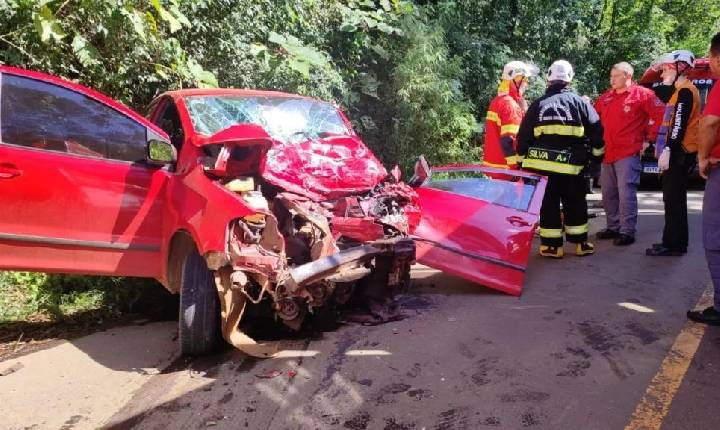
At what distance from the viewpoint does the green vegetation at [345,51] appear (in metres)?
5.17

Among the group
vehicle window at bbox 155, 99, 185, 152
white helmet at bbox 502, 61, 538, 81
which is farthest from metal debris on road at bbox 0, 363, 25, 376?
white helmet at bbox 502, 61, 538, 81

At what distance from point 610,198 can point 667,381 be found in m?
3.65

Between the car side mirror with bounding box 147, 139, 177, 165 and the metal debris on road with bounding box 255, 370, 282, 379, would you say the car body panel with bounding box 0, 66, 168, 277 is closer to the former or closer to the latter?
the car side mirror with bounding box 147, 139, 177, 165

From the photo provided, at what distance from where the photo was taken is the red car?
3219mm

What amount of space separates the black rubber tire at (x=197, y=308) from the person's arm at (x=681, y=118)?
424cm

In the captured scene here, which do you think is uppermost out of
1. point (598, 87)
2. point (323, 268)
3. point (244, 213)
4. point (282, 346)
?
point (598, 87)

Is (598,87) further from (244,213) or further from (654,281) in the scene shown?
(244,213)

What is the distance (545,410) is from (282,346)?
167cm

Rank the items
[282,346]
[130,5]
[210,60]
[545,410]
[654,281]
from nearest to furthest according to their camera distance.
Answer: [545,410] → [282,346] → [654,281] → [130,5] → [210,60]

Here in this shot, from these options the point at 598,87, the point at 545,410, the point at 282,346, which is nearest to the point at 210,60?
the point at 282,346

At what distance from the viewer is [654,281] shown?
4.52 m

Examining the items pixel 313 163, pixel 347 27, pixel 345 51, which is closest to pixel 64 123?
pixel 313 163

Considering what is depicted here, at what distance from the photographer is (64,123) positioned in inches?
143

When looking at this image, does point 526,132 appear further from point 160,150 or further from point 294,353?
point 160,150
